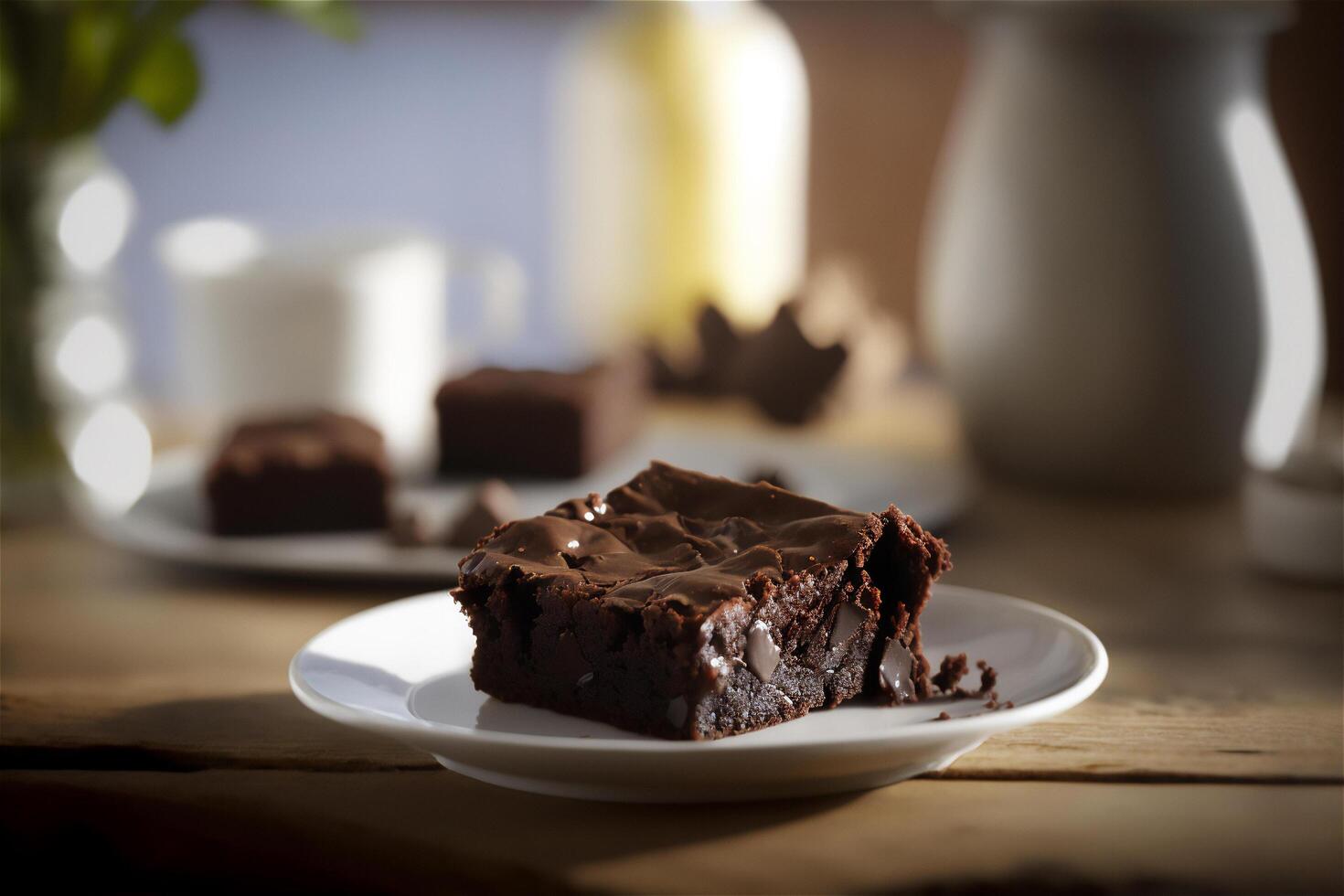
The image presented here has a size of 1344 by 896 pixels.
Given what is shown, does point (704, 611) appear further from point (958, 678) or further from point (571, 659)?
point (958, 678)

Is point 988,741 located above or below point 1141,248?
below

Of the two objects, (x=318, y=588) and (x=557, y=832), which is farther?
(x=318, y=588)

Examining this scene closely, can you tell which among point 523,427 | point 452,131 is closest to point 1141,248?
point 523,427

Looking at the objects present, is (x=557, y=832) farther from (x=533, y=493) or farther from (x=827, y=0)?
(x=827, y=0)

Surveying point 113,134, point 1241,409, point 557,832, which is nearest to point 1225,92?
point 1241,409

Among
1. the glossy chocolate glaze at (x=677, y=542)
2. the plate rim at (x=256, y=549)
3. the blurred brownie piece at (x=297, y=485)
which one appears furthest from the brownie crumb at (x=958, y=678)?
the blurred brownie piece at (x=297, y=485)
